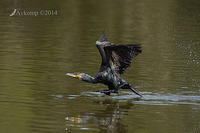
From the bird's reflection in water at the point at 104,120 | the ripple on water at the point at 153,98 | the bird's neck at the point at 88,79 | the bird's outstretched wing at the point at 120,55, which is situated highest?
the bird's outstretched wing at the point at 120,55

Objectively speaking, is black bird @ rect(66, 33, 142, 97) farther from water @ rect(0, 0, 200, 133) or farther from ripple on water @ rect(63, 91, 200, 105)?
water @ rect(0, 0, 200, 133)

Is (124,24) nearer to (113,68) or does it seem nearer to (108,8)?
(108,8)

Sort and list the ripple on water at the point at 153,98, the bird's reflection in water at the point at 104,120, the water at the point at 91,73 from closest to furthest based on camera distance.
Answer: the bird's reflection in water at the point at 104,120, the water at the point at 91,73, the ripple on water at the point at 153,98

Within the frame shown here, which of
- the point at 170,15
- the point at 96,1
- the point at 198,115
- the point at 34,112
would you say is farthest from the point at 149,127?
the point at 96,1

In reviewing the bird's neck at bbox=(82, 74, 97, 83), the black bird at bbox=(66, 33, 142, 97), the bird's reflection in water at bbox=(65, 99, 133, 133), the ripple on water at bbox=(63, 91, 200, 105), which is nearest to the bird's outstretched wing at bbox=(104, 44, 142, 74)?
the black bird at bbox=(66, 33, 142, 97)

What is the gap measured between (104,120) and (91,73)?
3.62 meters

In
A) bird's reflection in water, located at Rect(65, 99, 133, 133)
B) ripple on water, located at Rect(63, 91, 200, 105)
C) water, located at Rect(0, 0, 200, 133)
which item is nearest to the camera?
bird's reflection in water, located at Rect(65, 99, 133, 133)

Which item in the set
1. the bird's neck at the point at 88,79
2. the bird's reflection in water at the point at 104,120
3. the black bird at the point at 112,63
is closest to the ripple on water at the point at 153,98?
the black bird at the point at 112,63

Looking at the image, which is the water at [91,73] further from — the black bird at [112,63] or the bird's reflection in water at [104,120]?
the black bird at [112,63]

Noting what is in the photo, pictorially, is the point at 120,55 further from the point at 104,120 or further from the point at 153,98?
the point at 104,120

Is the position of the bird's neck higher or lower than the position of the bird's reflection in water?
higher

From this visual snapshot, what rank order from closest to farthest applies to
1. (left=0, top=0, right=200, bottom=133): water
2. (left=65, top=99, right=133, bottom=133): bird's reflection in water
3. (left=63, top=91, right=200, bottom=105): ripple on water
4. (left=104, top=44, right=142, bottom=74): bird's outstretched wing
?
1. (left=65, top=99, right=133, bottom=133): bird's reflection in water
2. (left=0, top=0, right=200, bottom=133): water
3. (left=104, top=44, right=142, bottom=74): bird's outstretched wing
4. (left=63, top=91, right=200, bottom=105): ripple on water

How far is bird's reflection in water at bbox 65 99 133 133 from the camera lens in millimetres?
8773

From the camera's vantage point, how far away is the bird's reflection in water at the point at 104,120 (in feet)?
28.8
